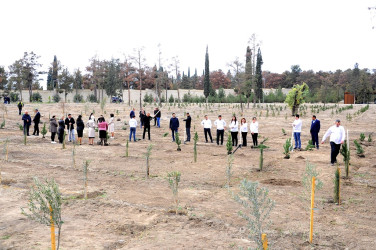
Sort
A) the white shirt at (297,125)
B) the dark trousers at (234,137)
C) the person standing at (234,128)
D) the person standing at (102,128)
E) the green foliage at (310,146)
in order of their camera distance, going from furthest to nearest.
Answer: the person standing at (102,128), the dark trousers at (234,137), the person standing at (234,128), the white shirt at (297,125), the green foliage at (310,146)

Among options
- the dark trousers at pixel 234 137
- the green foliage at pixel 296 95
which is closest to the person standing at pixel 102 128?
the dark trousers at pixel 234 137

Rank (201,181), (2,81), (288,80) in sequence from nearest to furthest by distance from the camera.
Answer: (201,181)
(2,81)
(288,80)

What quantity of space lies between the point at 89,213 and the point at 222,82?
7255 cm

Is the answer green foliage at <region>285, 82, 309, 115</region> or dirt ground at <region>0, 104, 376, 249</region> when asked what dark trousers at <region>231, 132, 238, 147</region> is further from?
green foliage at <region>285, 82, 309, 115</region>

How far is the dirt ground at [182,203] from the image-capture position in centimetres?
568

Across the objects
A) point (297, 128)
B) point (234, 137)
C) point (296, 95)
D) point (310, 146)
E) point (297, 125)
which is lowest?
point (310, 146)

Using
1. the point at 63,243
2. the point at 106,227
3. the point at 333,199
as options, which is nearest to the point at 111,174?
the point at 106,227

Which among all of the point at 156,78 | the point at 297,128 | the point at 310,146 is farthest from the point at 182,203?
the point at 156,78

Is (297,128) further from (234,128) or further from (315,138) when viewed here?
(234,128)

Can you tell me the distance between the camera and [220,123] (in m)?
16.3

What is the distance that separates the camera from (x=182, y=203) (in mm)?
7598

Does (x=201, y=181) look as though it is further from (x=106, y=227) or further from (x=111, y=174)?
(x=106, y=227)

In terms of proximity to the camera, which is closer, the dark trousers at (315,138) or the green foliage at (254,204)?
the green foliage at (254,204)

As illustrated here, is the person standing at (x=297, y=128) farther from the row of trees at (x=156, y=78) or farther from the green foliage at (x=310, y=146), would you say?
the row of trees at (x=156, y=78)
